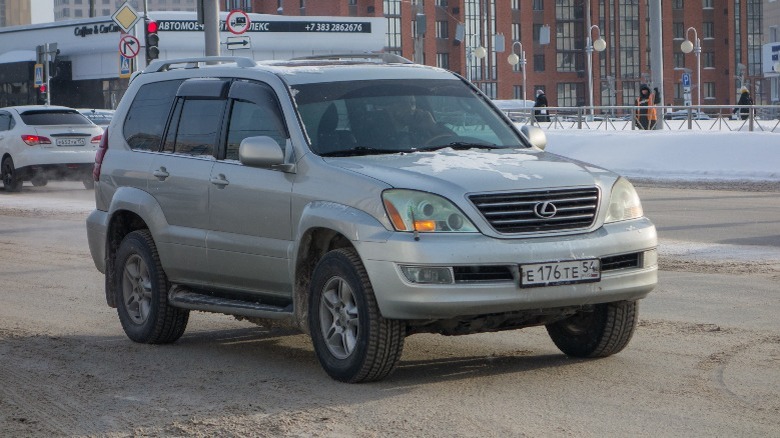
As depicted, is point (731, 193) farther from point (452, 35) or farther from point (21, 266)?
point (452, 35)

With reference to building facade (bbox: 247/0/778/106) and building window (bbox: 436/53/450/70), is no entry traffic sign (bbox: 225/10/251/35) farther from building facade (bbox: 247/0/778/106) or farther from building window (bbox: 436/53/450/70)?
building window (bbox: 436/53/450/70)

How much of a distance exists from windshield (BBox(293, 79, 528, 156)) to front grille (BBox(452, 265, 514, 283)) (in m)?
1.18

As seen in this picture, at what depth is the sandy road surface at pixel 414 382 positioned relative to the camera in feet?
19.6

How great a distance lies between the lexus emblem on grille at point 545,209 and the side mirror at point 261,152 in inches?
59.4

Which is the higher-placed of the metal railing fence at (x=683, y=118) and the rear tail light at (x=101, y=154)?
the rear tail light at (x=101, y=154)

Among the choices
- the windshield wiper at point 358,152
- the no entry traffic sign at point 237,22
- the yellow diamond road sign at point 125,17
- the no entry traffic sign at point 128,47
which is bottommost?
the windshield wiper at point 358,152

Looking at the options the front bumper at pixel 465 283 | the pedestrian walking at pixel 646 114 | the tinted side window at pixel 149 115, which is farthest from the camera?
the pedestrian walking at pixel 646 114

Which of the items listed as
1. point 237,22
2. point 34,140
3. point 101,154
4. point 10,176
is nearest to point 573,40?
point 237,22

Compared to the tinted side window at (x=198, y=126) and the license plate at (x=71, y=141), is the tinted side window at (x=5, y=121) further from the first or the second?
the tinted side window at (x=198, y=126)

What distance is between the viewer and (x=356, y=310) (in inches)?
266

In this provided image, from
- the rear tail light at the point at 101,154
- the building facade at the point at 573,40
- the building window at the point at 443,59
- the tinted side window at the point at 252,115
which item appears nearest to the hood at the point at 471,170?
the tinted side window at the point at 252,115

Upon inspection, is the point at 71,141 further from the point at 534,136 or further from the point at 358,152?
the point at 358,152

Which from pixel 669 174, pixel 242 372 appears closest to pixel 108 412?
pixel 242 372

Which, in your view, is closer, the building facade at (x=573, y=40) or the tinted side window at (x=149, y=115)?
the tinted side window at (x=149, y=115)
